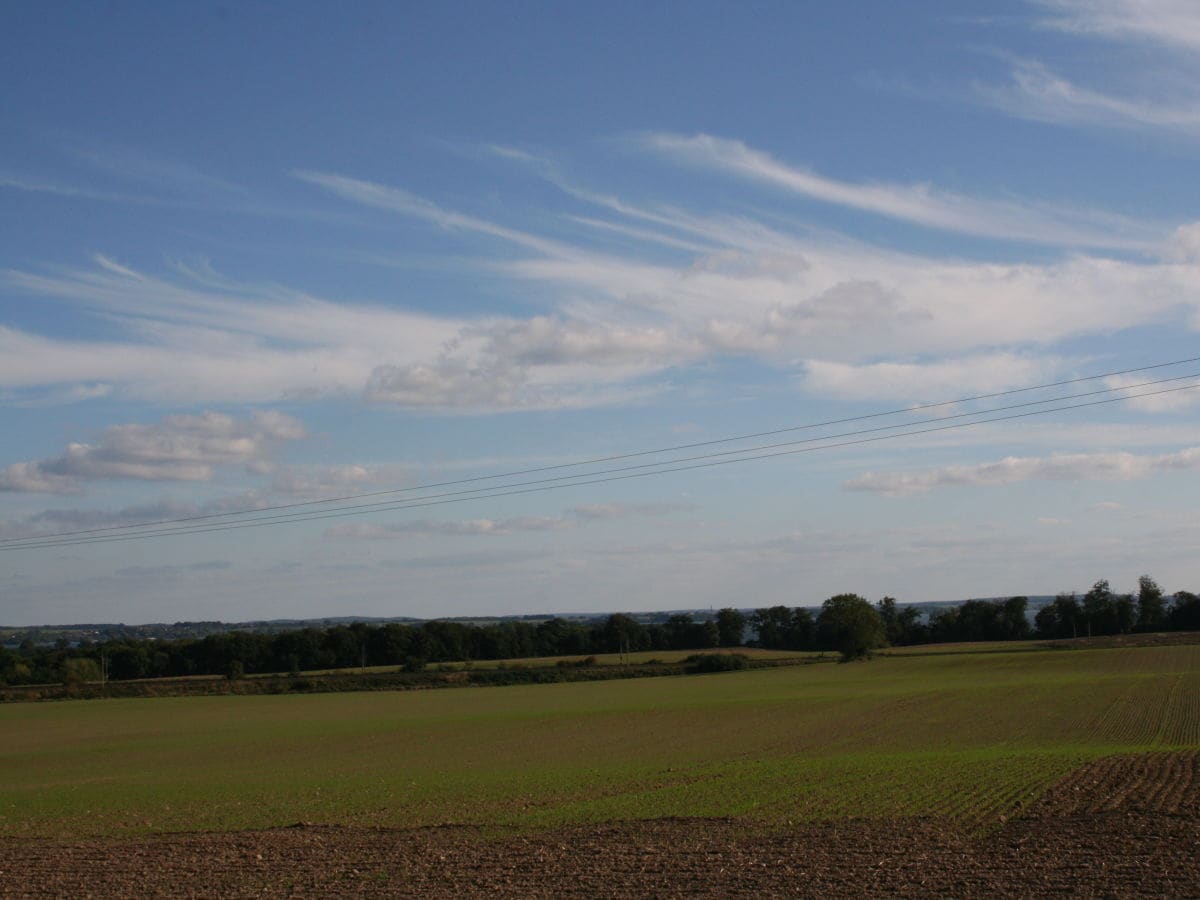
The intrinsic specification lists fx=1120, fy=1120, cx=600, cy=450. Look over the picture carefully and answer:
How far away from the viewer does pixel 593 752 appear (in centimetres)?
4112

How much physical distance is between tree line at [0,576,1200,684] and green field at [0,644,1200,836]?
4617 centimetres

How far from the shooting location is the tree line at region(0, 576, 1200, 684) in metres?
133

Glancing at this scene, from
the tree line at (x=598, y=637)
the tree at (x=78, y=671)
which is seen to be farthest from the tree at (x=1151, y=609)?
the tree at (x=78, y=671)

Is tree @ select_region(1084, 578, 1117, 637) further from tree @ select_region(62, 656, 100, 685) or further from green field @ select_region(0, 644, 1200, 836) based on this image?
tree @ select_region(62, 656, 100, 685)

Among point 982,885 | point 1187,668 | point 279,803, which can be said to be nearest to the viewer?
point 982,885

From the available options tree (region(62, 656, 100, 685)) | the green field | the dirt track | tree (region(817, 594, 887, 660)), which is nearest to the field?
the green field

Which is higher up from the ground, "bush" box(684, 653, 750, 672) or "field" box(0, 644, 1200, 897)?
"field" box(0, 644, 1200, 897)

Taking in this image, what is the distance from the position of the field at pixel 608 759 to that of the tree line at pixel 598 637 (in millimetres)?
49461

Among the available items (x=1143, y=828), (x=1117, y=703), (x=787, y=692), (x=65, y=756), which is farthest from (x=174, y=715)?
(x=1143, y=828)

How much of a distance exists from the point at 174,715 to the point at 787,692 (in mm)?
41946

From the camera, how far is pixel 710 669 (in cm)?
12025

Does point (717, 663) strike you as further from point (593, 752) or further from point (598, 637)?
point (593, 752)

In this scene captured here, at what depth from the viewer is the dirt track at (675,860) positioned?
1595 centimetres

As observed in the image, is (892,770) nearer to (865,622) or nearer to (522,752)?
(522,752)
